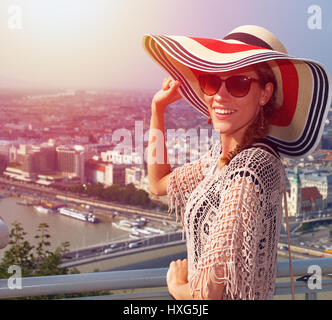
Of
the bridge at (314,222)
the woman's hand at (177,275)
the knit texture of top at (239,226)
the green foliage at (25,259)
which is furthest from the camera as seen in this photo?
the bridge at (314,222)

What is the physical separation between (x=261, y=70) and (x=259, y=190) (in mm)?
188

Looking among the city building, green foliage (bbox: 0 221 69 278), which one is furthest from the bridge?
the city building

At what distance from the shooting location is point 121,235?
1205 centimetres

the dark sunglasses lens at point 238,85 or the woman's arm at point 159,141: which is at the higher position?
the dark sunglasses lens at point 238,85

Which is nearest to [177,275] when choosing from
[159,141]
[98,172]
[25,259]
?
[159,141]

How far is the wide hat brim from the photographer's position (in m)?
0.58

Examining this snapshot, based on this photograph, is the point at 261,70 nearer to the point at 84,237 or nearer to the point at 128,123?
the point at 128,123

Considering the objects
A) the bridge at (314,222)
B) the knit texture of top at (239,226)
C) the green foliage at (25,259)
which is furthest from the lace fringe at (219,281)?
the bridge at (314,222)

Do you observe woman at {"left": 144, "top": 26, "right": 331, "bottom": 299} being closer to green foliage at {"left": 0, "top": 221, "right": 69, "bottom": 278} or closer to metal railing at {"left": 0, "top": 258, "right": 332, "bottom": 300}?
metal railing at {"left": 0, "top": 258, "right": 332, "bottom": 300}

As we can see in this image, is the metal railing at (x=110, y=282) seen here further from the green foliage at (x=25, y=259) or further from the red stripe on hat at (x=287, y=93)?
the green foliage at (x=25, y=259)

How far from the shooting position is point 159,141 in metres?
0.80

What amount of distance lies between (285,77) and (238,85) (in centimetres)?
8

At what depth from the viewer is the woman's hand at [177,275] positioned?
646mm

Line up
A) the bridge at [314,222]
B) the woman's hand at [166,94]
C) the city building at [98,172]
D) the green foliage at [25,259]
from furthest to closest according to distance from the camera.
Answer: the city building at [98,172] → the bridge at [314,222] → the green foliage at [25,259] → the woman's hand at [166,94]
